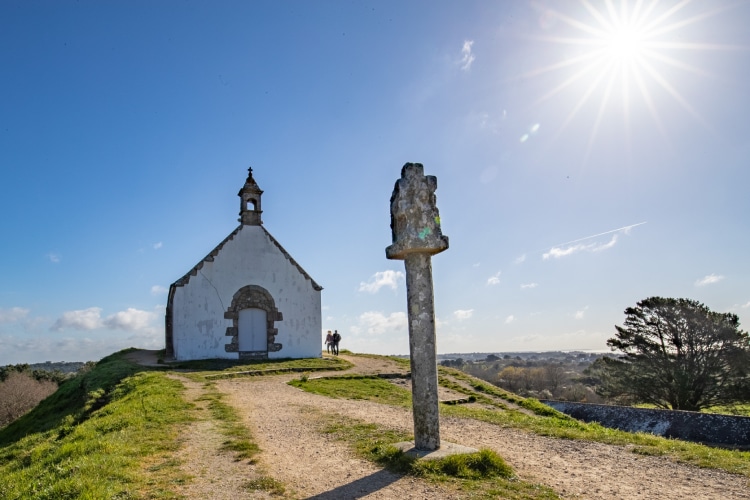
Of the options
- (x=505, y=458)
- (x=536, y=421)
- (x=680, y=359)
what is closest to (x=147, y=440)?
(x=505, y=458)

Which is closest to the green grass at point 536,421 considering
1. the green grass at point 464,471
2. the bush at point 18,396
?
the green grass at point 464,471

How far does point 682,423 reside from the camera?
18.0m

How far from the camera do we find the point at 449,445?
22.0 ft

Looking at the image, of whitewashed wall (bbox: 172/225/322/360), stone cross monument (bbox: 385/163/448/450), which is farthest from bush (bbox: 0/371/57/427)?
stone cross monument (bbox: 385/163/448/450)

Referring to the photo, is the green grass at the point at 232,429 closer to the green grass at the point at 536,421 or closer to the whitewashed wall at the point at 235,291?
the green grass at the point at 536,421

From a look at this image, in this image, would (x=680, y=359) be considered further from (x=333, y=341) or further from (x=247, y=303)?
(x=247, y=303)

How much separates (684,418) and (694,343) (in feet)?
46.1

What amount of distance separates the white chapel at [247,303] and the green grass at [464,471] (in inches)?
705

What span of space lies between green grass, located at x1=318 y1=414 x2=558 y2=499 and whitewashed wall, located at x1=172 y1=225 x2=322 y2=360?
58.6ft

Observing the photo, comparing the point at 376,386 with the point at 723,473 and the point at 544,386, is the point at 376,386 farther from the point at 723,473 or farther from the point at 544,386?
the point at 544,386

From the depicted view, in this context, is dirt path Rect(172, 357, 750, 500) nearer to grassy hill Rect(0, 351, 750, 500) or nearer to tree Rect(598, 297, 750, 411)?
grassy hill Rect(0, 351, 750, 500)

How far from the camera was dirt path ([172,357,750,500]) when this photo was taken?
5.27 m

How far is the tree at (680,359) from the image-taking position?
92.6ft

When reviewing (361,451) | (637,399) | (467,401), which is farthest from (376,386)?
(637,399)
